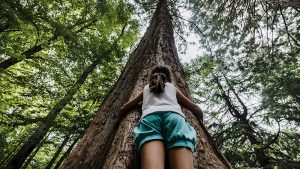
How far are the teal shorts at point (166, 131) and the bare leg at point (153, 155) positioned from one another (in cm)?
6

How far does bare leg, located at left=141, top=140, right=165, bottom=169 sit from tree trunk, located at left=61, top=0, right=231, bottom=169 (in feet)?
0.61

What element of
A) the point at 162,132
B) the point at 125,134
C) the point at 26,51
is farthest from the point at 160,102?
the point at 26,51

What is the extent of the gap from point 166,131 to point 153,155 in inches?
14.6

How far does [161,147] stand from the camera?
2.12 metres

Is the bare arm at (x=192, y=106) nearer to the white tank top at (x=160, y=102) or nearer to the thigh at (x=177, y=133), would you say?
the white tank top at (x=160, y=102)

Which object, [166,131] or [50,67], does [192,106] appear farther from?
[50,67]

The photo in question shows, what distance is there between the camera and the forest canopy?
751 cm

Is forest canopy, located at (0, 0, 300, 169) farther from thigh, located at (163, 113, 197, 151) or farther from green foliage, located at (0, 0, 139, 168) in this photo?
thigh, located at (163, 113, 197, 151)

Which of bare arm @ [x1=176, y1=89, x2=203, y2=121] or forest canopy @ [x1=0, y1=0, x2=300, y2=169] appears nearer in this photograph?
bare arm @ [x1=176, y1=89, x2=203, y2=121]

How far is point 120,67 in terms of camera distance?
36.6 ft

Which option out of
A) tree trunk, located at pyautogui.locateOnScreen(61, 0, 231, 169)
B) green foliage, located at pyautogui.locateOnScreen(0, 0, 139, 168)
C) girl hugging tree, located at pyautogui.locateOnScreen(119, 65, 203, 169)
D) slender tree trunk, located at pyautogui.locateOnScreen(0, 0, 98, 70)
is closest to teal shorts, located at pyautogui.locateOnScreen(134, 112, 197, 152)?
girl hugging tree, located at pyautogui.locateOnScreen(119, 65, 203, 169)

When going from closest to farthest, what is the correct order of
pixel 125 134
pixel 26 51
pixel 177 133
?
pixel 177 133
pixel 125 134
pixel 26 51

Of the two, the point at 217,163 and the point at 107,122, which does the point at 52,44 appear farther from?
the point at 217,163

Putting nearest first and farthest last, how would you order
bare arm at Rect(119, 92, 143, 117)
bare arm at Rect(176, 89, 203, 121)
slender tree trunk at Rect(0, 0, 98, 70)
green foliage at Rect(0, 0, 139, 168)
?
bare arm at Rect(119, 92, 143, 117) < bare arm at Rect(176, 89, 203, 121) < slender tree trunk at Rect(0, 0, 98, 70) < green foliage at Rect(0, 0, 139, 168)
